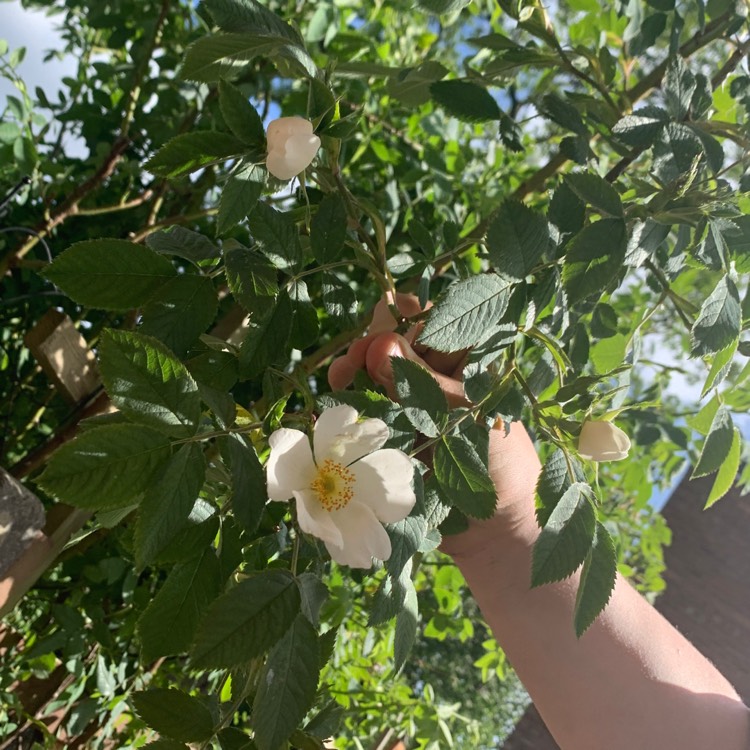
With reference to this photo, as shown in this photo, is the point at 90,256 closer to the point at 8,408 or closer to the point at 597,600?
the point at 597,600

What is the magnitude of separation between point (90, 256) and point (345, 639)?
3.31 feet

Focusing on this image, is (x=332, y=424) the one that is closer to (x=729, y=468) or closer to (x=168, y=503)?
(x=168, y=503)

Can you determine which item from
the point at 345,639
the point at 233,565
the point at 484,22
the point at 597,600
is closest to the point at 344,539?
the point at 233,565

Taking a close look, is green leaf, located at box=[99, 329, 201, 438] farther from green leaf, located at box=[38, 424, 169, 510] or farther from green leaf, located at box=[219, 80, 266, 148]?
green leaf, located at box=[219, 80, 266, 148]

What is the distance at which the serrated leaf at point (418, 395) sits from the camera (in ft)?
1.47

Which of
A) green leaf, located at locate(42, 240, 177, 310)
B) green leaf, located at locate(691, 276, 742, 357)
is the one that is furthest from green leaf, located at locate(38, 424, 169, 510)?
green leaf, located at locate(691, 276, 742, 357)

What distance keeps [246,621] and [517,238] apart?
29 cm

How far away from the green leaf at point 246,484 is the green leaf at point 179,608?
0.13 ft

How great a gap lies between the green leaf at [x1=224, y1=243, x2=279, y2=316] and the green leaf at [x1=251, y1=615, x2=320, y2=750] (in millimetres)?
199

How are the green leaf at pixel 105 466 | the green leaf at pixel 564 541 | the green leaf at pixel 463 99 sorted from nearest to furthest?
the green leaf at pixel 105 466
the green leaf at pixel 564 541
the green leaf at pixel 463 99

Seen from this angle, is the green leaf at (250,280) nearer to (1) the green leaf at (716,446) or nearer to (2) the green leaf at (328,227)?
(2) the green leaf at (328,227)

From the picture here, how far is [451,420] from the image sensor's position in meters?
0.48

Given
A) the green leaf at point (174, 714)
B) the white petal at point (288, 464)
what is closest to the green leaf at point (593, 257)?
the white petal at point (288, 464)

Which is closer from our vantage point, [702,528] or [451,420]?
[451,420]
